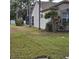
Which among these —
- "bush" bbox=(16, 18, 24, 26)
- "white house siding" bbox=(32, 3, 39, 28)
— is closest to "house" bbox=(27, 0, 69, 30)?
"white house siding" bbox=(32, 3, 39, 28)

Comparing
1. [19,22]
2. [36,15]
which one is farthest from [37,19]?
[19,22]

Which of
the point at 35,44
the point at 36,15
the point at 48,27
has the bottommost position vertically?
the point at 35,44

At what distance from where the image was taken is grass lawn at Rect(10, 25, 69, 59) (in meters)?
1.60

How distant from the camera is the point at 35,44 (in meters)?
1.63

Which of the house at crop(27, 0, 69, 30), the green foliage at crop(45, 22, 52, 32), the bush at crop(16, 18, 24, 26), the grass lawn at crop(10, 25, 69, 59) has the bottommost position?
the grass lawn at crop(10, 25, 69, 59)

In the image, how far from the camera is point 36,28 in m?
1.71

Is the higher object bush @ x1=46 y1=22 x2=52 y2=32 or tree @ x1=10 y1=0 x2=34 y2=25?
tree @ x1=10 y1=0 x2=34 y2=25

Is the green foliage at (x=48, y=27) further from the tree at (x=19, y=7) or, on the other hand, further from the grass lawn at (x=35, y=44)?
the tree at (x=19, y=7)

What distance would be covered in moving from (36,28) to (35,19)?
85mm

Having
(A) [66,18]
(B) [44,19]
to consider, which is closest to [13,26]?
(B) [44,19]

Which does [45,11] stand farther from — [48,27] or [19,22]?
[19,22]

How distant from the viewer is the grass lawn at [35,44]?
1.60m

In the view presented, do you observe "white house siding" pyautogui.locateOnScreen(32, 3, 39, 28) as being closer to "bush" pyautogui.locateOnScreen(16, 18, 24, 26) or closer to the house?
the house
